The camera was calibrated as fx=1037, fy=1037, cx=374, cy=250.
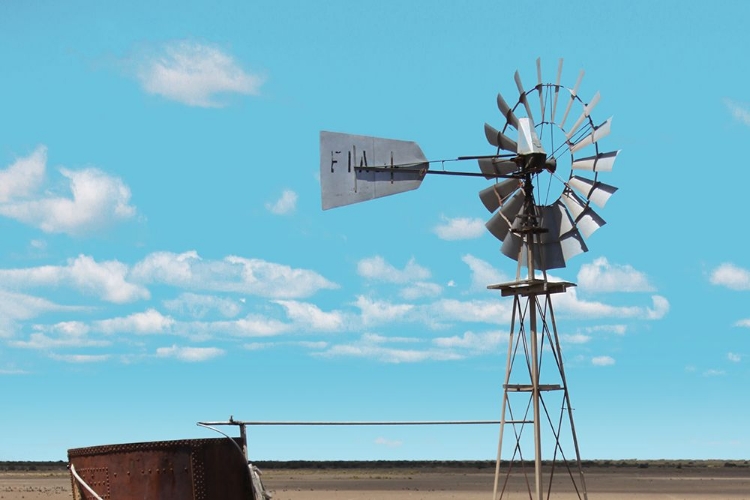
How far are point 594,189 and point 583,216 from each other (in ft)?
1.51

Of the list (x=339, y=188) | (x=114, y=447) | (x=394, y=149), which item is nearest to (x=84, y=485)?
(x=114, y=447)

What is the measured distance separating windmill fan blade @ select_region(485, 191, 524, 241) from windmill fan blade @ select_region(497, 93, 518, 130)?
1.13 metres

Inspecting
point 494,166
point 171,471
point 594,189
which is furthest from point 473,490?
point 171,471

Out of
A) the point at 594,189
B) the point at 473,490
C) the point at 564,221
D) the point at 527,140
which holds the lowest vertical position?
the point at 473,490

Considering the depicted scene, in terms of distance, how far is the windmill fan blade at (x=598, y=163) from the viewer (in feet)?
53.4

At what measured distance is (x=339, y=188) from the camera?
607 inches

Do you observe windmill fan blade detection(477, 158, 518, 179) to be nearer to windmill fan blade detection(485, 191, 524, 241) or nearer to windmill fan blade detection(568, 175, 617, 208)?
windmill fan blade detection(485, 191, 524, 241)

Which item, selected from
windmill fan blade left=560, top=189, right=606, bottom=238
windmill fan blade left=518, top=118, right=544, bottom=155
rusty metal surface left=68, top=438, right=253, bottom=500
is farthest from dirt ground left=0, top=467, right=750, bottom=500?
rusty metal surface left=68, top=438, right=253, bottom=500

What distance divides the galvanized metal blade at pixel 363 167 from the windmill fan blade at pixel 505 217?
1555 millimetres

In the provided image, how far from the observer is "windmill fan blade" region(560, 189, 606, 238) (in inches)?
639

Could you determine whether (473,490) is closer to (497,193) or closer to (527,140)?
(497,193)

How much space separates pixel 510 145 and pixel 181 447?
7.20 meters

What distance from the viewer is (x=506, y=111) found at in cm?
1650

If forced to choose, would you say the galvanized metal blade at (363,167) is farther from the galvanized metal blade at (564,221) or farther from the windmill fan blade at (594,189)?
the windmill fan blade at (594,189)
